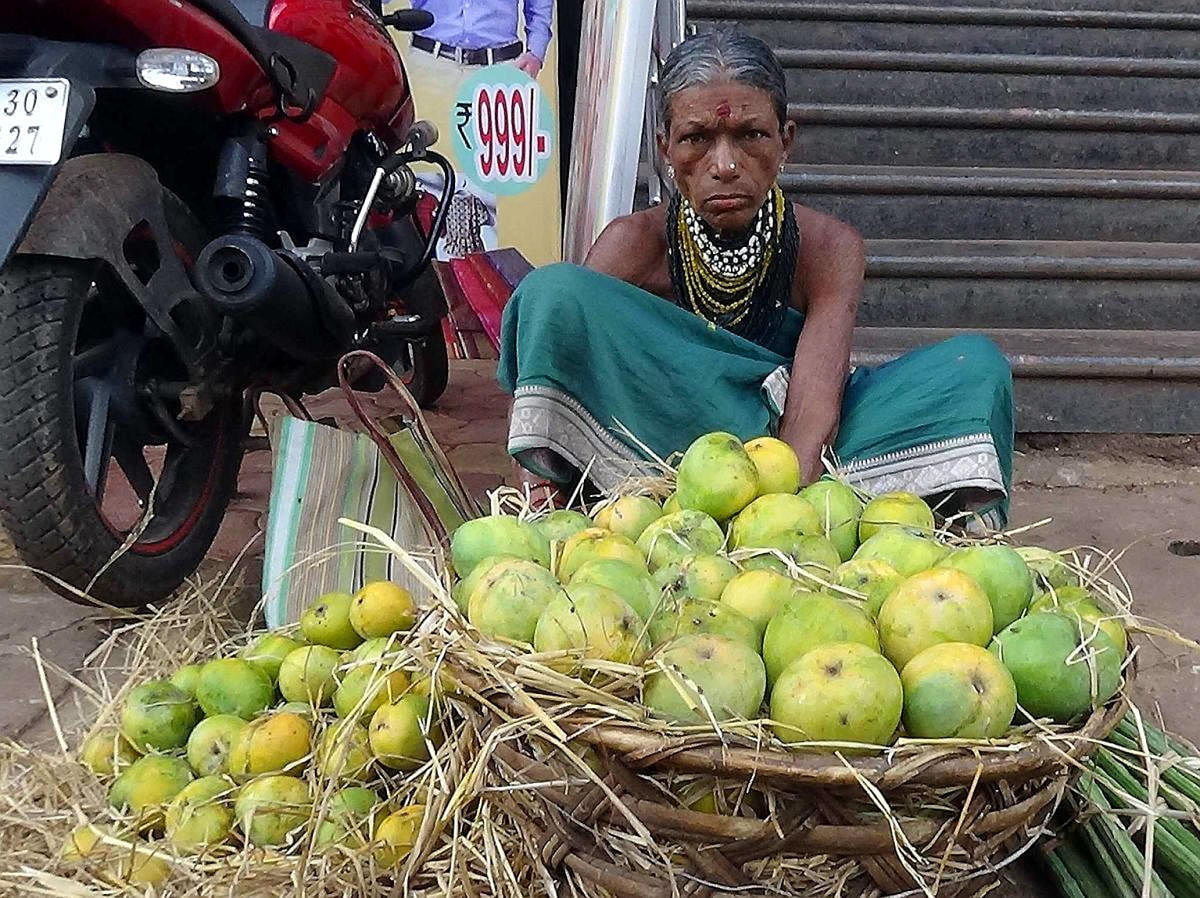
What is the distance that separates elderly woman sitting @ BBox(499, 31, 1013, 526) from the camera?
2.00 metres

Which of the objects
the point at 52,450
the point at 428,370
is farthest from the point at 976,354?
the point at 428,370

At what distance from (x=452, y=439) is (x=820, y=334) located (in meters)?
1.89

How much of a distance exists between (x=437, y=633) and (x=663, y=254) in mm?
1472

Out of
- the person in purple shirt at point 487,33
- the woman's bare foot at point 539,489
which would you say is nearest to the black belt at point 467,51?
the person in purple shirt at point 487,33

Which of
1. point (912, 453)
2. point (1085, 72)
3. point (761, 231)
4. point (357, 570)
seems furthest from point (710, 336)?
point (1085, 72)

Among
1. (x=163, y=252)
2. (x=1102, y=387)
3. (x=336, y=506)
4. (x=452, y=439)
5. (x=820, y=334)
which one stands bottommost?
(x=452, y=439)

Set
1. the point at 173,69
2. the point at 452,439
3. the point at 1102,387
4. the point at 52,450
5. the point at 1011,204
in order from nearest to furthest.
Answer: the point at 52,450 < the point at 173,69 < the point at 1102,387 < the point at 452,439 < the point at 1011,204

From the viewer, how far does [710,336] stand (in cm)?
217

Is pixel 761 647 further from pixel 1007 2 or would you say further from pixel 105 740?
pixel 1007 2

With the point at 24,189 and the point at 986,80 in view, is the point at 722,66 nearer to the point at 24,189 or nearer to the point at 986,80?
the point at 24,189

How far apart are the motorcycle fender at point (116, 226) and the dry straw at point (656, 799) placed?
1084mm

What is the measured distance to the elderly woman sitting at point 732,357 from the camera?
6.57 feet

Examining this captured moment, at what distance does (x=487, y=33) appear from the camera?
495 centimetres

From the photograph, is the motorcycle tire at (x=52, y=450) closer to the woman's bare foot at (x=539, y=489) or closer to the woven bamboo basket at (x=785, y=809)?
the woman's bare foot at (x=539, y=489)
